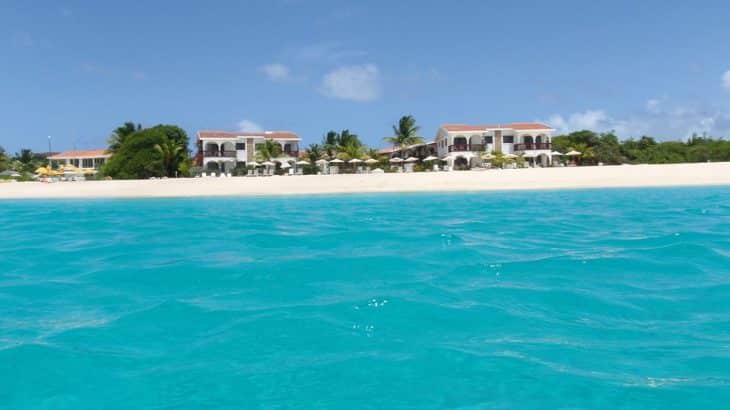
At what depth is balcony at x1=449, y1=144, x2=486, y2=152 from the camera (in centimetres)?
5231

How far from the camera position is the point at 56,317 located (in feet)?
16.4

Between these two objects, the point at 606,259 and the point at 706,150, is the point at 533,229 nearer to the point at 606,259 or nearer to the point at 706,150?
the point at 606,259

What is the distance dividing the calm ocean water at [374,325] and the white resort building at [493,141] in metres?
43.4

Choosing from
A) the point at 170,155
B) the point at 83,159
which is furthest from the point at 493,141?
the point at 83,159

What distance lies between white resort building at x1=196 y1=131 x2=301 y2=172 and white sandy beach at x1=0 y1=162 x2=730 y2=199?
58.8ft

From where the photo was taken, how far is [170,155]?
4694 cm

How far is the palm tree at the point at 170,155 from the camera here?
→ 153 feet

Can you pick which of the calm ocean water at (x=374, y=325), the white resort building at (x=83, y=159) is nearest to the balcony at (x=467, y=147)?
the calm ocean water at (x=374, y=325)

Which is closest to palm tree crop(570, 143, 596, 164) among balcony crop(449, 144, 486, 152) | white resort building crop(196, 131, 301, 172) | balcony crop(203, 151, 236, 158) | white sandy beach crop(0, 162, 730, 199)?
balcony crop(449, 144, 486, 152)

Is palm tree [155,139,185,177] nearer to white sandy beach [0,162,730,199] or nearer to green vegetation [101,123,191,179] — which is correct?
green vegetation [101,123,191,179]

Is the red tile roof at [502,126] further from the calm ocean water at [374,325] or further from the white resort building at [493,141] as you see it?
the calm ocean water at [374,325]

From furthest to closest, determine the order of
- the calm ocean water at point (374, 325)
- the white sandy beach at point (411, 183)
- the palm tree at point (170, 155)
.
A: 1. the palm tree at point (170, 155)
2. the white sandy beach at point (411, 183)
3. the calm ocean water at point (374, 325)

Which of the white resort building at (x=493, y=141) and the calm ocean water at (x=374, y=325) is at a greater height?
the white resort building at (x=493, y=141)

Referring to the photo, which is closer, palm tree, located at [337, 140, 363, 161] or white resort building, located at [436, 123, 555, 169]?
palm tree, located at [337, 140, 363, 161]
